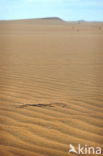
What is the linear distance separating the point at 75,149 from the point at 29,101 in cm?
156

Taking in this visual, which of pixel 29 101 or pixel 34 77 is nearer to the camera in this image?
pixel 29 101

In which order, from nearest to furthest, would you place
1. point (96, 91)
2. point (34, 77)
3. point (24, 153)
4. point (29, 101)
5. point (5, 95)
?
1. point (24, 153)
2. point (29, 101)
3. point (5, 95)
4. point (96, 91)
5. point (34, 77)

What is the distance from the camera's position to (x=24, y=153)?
242 centimetres

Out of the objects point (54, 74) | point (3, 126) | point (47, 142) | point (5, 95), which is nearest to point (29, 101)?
point (5, 95)

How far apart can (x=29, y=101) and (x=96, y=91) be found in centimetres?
139

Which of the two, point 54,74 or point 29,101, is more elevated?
point 54,74

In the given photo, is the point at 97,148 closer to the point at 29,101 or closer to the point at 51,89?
the point at 29,101

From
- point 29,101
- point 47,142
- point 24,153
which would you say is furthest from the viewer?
point 29,101

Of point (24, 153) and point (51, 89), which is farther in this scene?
point (51, 89)

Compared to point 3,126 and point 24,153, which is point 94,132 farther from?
point 3,126

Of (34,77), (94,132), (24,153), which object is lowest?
(24,153)

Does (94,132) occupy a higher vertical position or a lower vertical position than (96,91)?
lower

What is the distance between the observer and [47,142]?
2.63 metres

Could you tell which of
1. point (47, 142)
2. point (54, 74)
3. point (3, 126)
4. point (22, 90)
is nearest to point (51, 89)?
point (22, 90)
